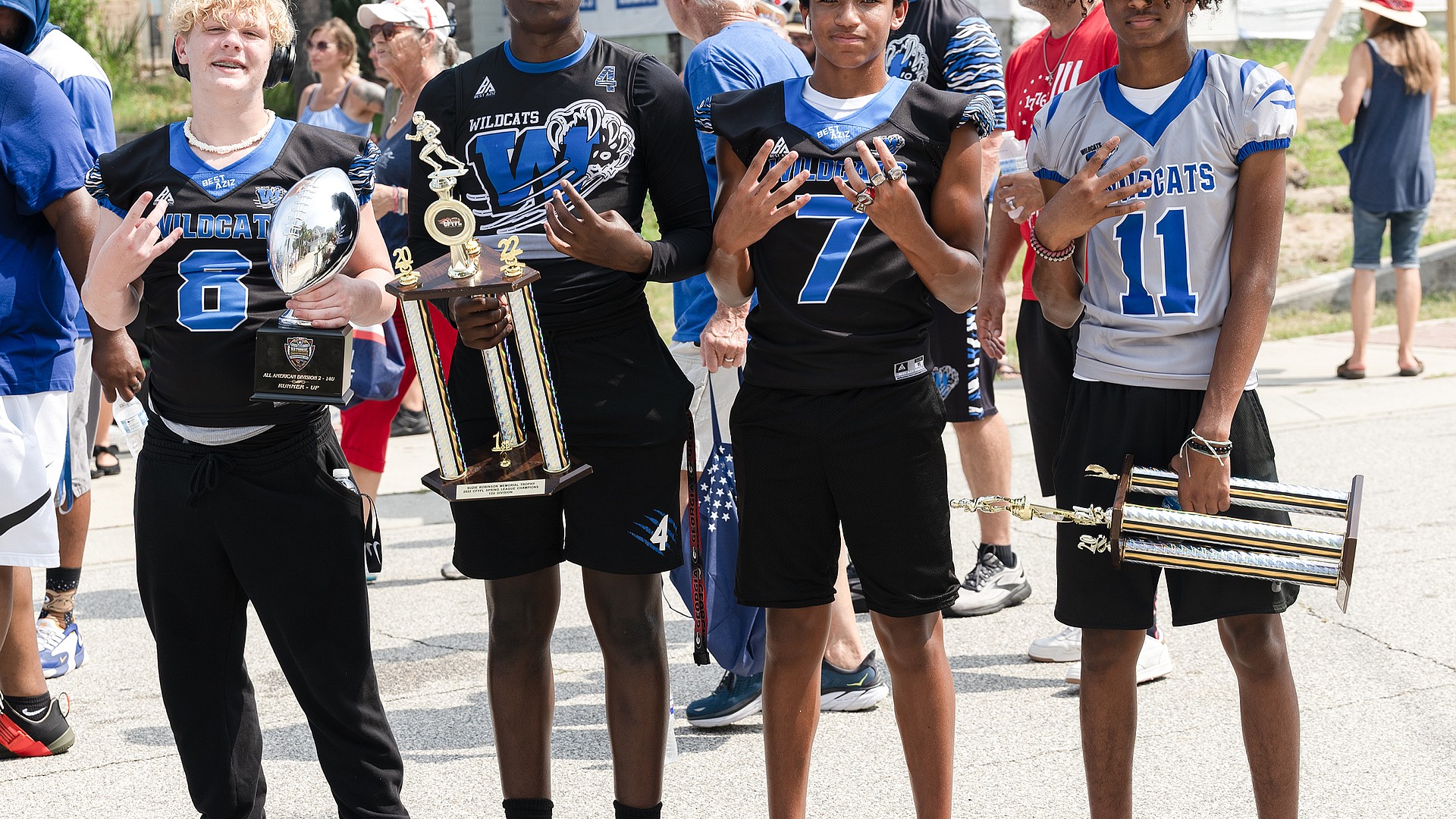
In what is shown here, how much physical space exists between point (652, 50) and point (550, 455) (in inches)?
553

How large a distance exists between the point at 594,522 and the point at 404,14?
3273mm

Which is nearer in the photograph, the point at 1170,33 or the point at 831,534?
the point at 1170,33

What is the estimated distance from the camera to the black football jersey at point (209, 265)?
3.06 metres

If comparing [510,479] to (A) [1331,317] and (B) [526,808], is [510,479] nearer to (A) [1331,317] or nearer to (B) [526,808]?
(B) [526,808]

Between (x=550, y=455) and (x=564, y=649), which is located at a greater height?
(x=550, y=455)

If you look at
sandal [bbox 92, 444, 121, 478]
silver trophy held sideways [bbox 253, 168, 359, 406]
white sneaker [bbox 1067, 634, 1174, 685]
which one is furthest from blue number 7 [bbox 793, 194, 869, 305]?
sandal [bbox 92, 444, 121, 478]

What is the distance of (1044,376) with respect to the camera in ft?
14.6

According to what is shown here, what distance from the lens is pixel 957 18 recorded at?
4.74 metres

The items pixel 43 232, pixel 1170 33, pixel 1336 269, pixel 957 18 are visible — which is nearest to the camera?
pixel 1170 33

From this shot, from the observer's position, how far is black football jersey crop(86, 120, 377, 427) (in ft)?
10.1

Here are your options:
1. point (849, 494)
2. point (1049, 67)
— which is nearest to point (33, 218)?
point (849, 494)

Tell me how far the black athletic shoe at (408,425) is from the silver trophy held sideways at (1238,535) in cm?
589

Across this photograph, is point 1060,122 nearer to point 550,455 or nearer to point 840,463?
point 840,463

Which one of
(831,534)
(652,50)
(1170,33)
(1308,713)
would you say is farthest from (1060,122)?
(652,50)
